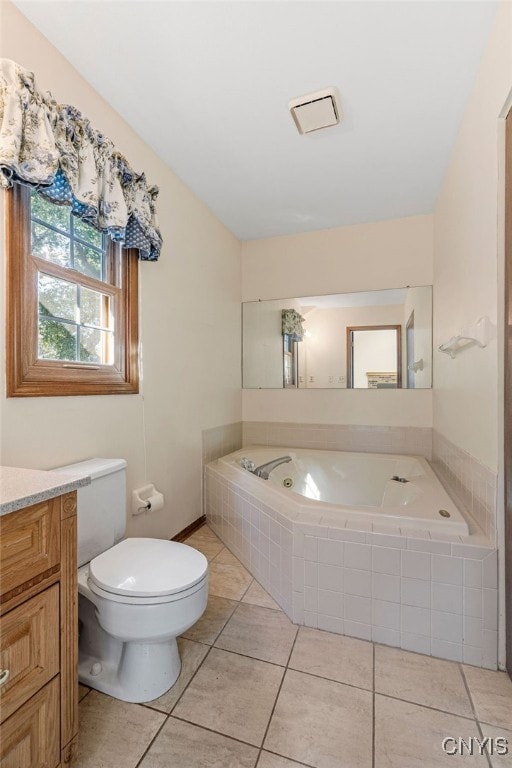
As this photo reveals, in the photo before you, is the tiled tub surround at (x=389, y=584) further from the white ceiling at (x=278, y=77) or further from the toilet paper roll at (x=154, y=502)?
the white ceiling at (x=278, y=77)

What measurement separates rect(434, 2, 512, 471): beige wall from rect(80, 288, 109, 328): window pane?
5.64 ft

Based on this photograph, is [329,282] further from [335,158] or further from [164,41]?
[164,41]

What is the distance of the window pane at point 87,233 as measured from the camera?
1563 millimetres

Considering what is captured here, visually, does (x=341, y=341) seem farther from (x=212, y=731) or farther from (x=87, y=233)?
(x=212, y=731)

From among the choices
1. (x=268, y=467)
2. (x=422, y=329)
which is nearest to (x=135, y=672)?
(x=268, y=467)

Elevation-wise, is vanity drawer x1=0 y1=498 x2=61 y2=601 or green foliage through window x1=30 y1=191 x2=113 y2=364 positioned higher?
green foliage through window x1=30 y1=191 x2=113 y2=364

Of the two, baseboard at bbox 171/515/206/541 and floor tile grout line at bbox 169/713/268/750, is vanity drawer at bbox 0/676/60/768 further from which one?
Result: baseboard at bbox 171/515/206/541

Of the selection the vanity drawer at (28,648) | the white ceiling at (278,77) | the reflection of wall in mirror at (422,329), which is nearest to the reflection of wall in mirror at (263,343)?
the reflection of wall in mirror at (422,329)

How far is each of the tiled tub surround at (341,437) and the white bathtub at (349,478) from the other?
0.12 meters

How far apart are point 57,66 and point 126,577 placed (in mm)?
1988

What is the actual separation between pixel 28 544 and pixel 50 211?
128cm

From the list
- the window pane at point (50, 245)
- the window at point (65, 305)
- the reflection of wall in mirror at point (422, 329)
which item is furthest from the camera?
the reflection of wall in mirror at point (422, 329)

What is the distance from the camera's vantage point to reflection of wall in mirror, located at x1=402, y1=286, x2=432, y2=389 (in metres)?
2.72

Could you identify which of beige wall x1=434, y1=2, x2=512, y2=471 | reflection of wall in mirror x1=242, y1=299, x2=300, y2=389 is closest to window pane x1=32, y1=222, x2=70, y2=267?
beige wall x1=434, y1=2, x2=512, y2=471
